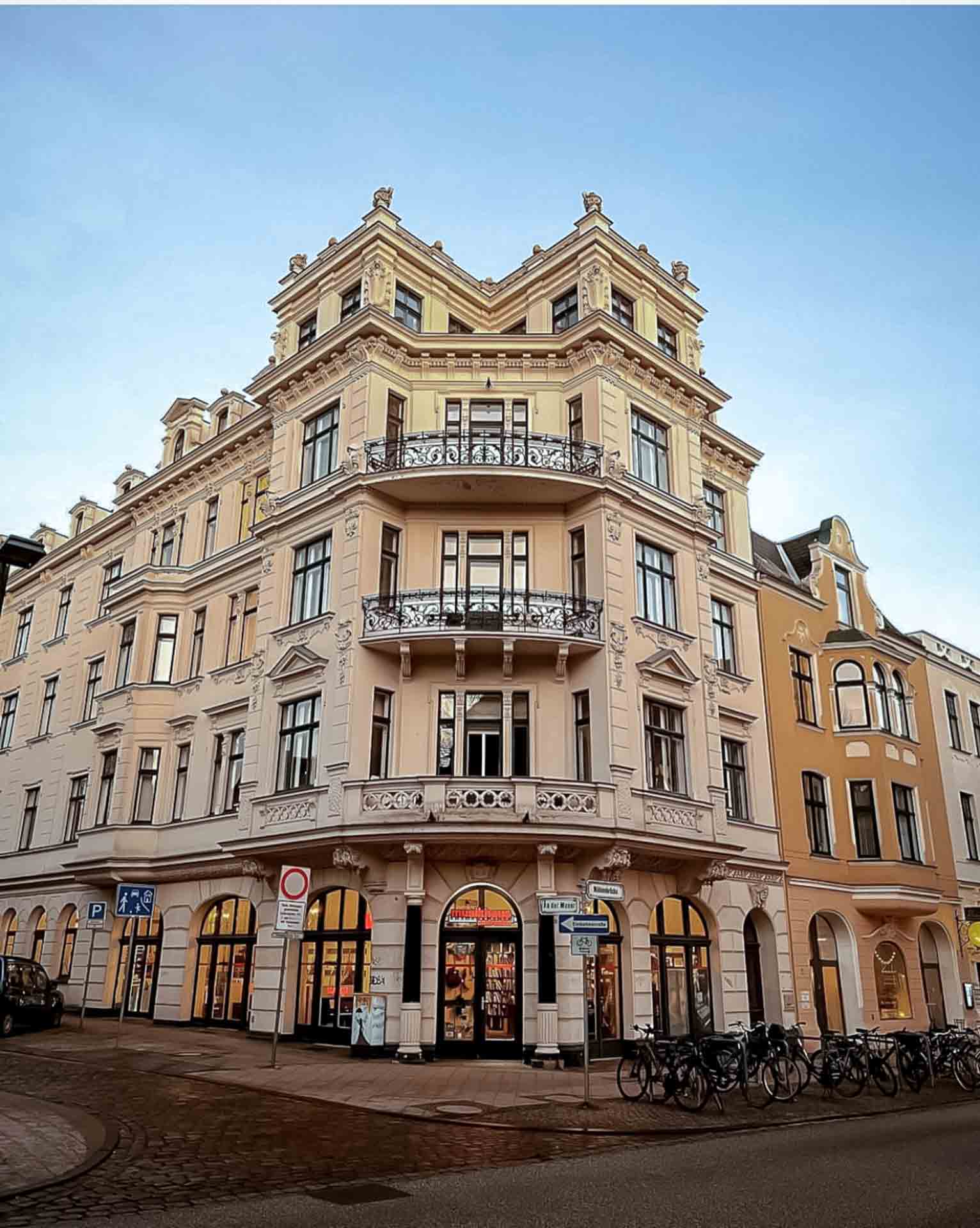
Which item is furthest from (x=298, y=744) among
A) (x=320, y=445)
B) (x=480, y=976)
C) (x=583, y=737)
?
(x=320, y=445)

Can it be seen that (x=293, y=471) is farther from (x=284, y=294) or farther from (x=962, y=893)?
(x=962, y=893)

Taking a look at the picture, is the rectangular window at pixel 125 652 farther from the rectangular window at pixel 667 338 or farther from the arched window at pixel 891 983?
the arched window at pixel 891 983

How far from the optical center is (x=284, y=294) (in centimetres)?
2781

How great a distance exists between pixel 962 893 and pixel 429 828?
69.4ft

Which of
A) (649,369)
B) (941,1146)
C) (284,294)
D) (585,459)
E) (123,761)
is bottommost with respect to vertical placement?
(941,1146)

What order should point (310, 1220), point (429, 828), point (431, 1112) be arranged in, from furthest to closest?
1. point (429, 828)
2. point (431, 1112)
3. point (310, 1220)

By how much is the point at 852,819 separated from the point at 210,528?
20577 millimetres

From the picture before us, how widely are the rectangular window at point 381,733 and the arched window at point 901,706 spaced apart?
16663mm

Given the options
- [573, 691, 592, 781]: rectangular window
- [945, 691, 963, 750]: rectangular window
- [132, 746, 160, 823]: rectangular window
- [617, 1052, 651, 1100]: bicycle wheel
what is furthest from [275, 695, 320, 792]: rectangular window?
[945, 691, 963, 750]: rectangular window

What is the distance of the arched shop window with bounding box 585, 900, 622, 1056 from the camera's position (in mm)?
20250

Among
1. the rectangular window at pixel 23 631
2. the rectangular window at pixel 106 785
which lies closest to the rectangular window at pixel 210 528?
the rectangular window at pixel 106 785

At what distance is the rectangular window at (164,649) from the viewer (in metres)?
29.3

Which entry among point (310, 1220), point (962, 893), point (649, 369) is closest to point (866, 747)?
point (962, 893)

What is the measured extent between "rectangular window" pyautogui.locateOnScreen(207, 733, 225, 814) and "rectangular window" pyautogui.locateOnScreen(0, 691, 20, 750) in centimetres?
1550
